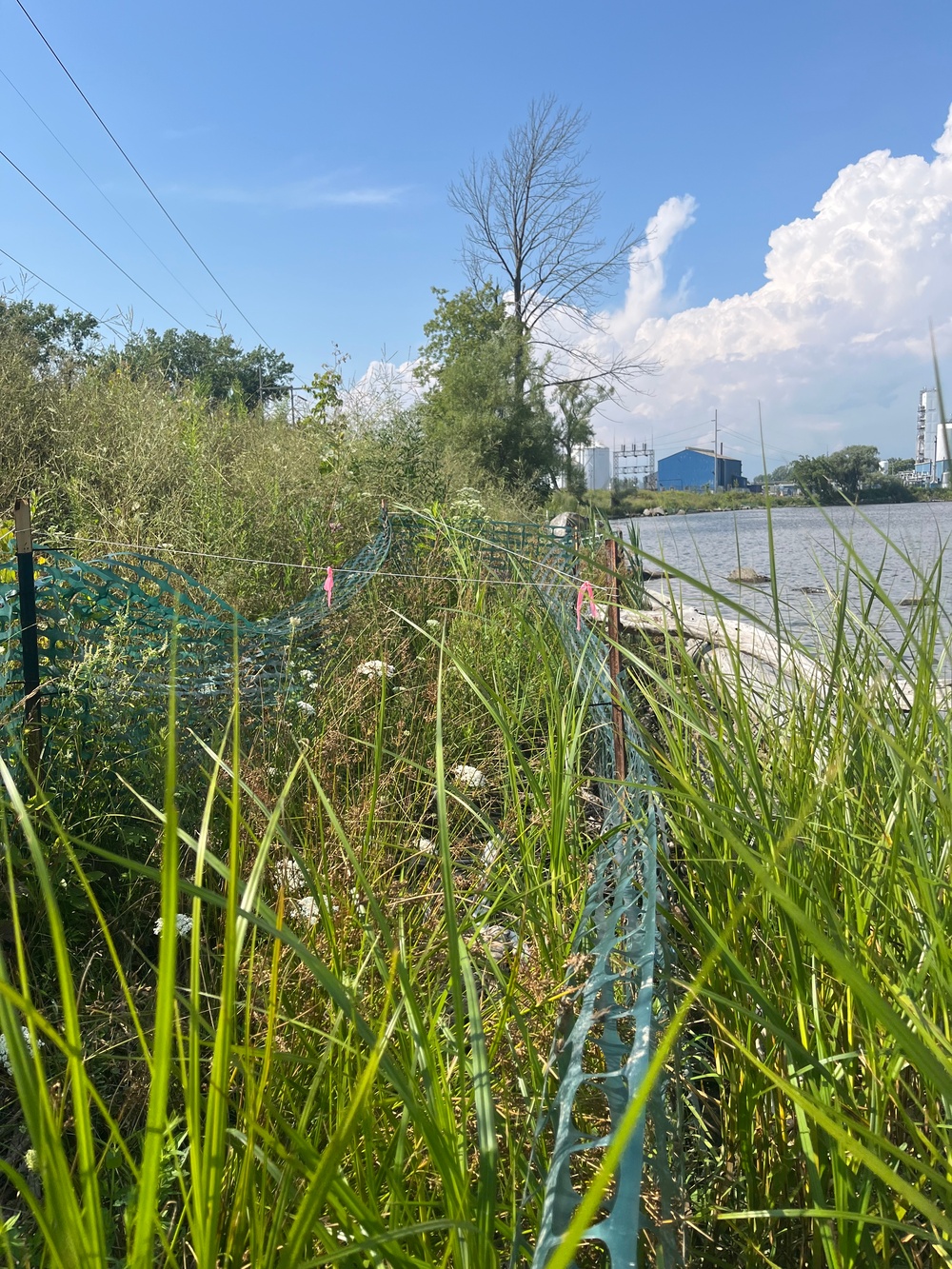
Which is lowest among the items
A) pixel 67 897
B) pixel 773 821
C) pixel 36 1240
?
pixel 36 1240

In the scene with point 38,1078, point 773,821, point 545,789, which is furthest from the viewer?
point 545,789

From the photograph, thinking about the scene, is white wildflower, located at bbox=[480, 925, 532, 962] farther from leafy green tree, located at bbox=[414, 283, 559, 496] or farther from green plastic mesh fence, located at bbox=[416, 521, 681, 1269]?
leafy green tree, located at bbox=[414, 283, 559, 496]

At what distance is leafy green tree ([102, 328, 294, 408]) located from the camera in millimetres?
8539

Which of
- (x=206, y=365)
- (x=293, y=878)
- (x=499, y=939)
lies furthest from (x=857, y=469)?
(x=206, y=365)

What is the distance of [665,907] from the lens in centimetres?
145

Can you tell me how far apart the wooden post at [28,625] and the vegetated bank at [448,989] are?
6.3 inches

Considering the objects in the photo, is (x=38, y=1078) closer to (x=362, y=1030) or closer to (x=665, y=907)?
(x=362, y=1030)

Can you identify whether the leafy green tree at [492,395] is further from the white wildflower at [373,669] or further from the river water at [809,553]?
the white wildflower at [373,669]

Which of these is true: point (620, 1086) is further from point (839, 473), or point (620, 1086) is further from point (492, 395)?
point (492, 395)

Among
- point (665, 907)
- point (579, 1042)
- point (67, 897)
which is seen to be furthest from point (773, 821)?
point (67, 897)

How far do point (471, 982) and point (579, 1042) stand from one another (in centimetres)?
12

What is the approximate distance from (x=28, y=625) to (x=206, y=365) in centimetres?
3826

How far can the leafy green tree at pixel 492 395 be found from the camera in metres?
26.7

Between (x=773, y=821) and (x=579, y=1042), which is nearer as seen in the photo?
(x=579, y=1042)
